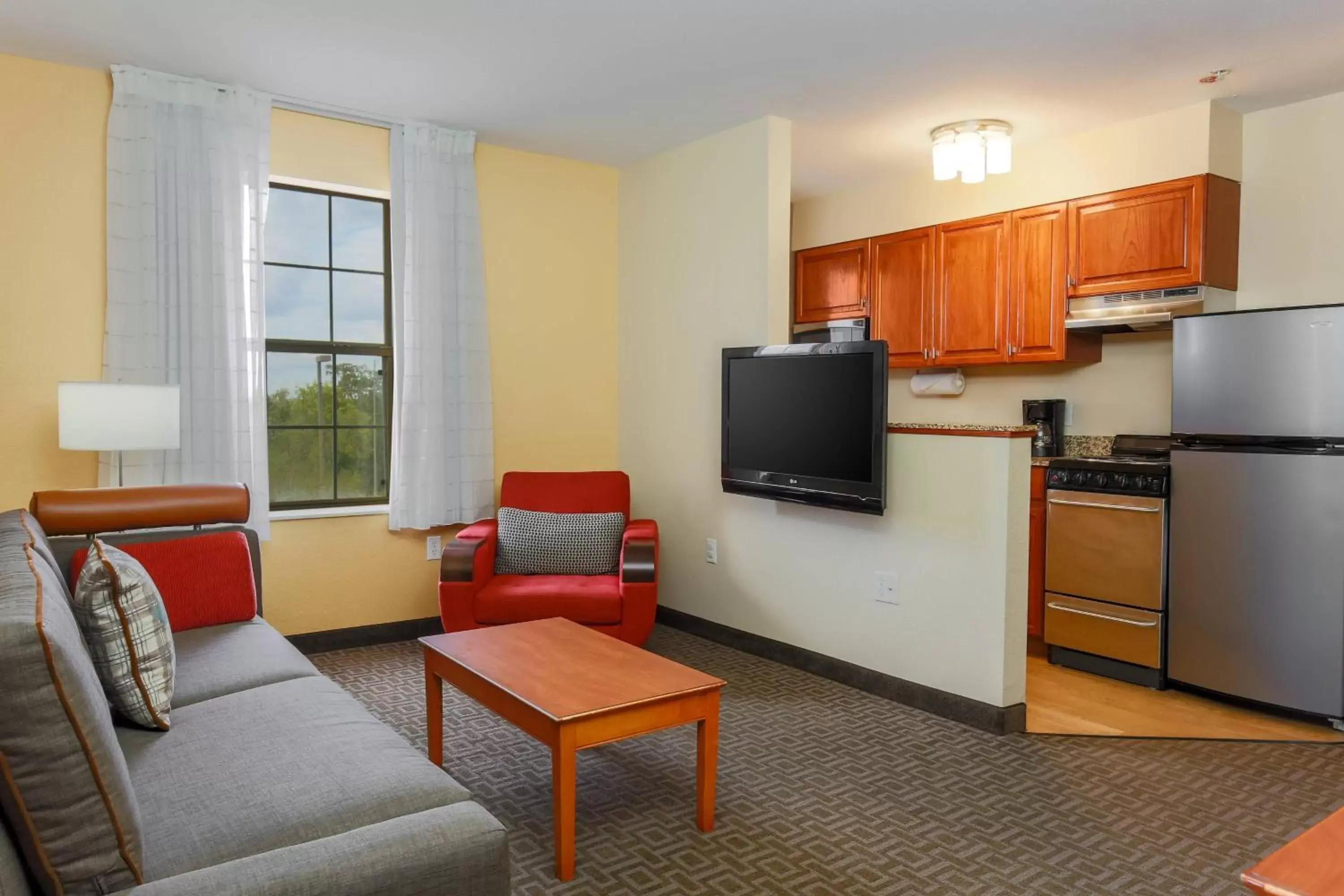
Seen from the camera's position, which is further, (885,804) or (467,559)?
(467,559)

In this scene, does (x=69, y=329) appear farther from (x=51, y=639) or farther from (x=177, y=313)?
(x=51, y=639)

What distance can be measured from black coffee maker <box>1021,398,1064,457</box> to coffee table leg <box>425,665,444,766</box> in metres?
3.33

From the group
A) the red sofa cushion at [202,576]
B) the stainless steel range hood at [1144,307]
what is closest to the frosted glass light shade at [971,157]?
the stainless steel range hood at [1144,307]

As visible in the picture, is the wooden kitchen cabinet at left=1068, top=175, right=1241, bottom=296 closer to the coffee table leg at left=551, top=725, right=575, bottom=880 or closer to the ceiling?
the ceiling

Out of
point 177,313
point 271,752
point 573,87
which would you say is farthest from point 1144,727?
point 177,313

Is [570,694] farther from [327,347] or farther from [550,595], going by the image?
[327,347]

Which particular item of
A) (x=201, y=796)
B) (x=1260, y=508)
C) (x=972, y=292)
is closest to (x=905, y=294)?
(x=972, y=292)

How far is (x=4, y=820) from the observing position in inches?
48.5

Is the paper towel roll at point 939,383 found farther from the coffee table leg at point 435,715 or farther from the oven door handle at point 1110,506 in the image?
the coffee table leg at point 435,715

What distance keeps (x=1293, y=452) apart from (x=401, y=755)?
3.48 m

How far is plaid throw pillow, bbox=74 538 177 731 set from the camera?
1983 millimetres

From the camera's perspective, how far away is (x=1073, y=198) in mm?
4410

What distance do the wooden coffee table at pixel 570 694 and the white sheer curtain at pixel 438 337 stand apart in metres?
1.59

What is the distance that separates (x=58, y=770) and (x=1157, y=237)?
14.3ft
